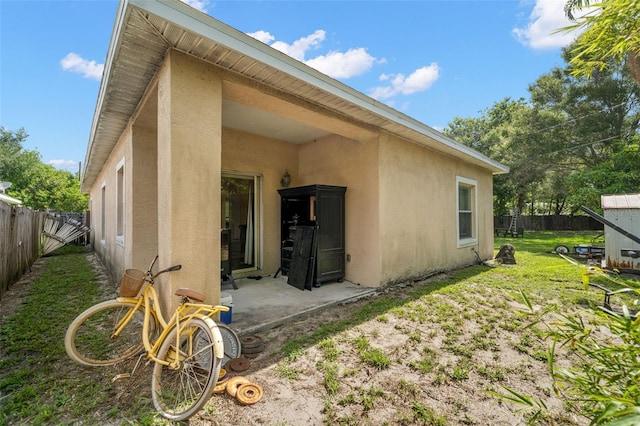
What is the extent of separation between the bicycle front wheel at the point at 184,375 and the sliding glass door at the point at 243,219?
132 inches

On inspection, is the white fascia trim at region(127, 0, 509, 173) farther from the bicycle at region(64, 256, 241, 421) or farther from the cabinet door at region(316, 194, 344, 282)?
the bicycle at region(64, 256, 241, 421)

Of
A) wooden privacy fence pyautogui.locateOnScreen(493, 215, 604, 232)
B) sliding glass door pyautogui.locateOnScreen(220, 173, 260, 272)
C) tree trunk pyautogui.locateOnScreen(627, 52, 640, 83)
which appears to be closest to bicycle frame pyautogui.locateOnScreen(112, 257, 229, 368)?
sliding glass door pyautogui.locateOnScreen(220, 173, 260, 272)

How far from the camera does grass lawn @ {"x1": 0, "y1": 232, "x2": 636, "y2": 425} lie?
1984 mm

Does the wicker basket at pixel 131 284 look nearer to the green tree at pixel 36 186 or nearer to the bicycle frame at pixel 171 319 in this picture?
the bicycle frame at pixel 171 319

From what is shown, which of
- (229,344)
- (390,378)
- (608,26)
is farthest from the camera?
(229,344)

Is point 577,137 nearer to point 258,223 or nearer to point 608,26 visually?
point 258,223

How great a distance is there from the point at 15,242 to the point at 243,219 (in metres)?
4.58

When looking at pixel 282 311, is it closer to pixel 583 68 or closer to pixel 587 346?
pixel 587 346

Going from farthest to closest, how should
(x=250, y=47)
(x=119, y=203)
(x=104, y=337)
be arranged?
(x=119, y=203) < (x=104, y=337) < (x=250, y=47)

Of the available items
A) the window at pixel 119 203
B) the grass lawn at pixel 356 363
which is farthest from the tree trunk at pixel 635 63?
the window at pixel 119 203

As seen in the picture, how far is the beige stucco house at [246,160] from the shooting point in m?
2.68

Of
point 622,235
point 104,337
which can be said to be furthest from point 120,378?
point 622,235

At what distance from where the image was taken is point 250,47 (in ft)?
9.05

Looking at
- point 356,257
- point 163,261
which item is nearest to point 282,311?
point 163,261
